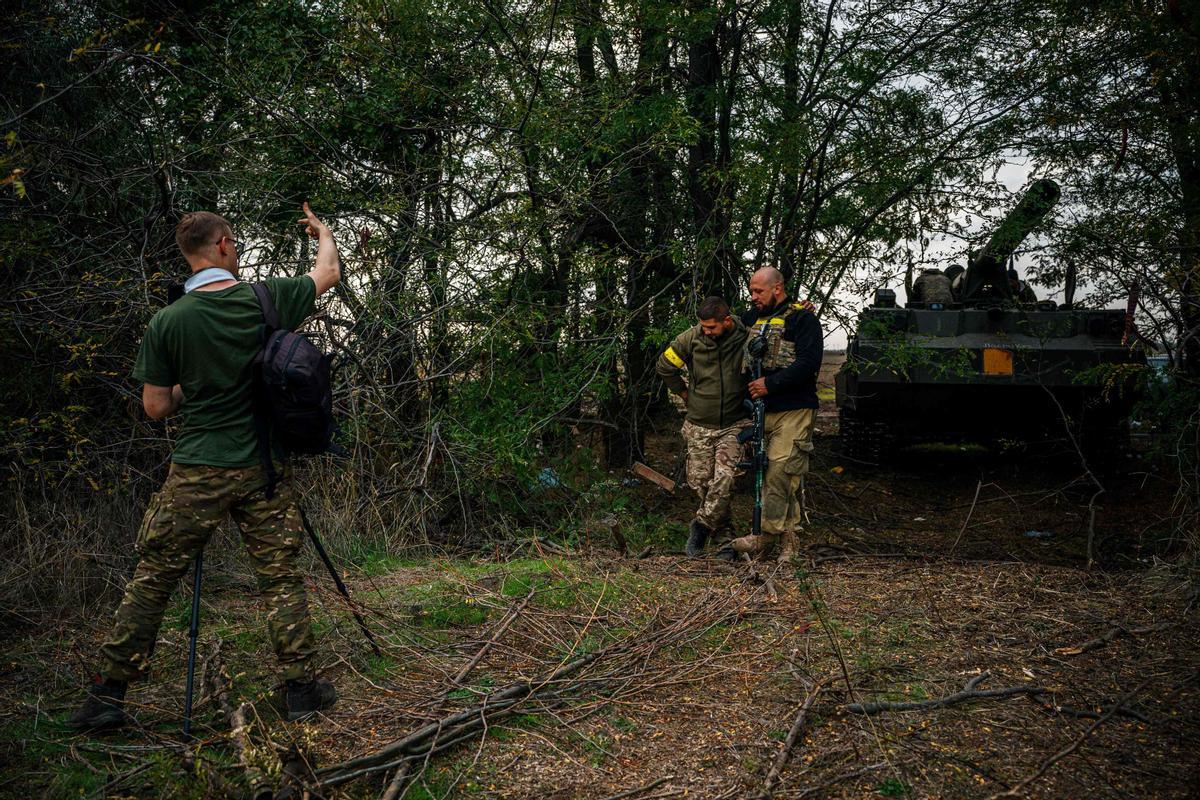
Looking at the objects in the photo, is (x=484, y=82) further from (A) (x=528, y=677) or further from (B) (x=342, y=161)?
(A) (x=528, y=677)

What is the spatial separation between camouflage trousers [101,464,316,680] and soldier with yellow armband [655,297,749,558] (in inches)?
138

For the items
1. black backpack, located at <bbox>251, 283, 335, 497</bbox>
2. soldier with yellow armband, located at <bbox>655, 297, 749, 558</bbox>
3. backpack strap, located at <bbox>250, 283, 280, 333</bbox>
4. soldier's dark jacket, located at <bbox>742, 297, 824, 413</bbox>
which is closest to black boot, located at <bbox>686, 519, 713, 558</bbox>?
soldier with yellow armband, located at <bbox>655, 297, 749, 558</bbox>

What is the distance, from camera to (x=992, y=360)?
8695mm

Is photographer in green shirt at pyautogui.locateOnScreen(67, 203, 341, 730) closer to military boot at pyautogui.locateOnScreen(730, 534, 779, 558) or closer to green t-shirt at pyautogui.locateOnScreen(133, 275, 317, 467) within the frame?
green t-shirt at pyautogui.locateOnScreen(133, 275, 317, 467)

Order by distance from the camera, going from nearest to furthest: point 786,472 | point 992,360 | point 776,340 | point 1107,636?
point 1107,636 → point 786,472 → point 776,340 → point 992,360

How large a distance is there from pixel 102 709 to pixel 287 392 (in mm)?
1377

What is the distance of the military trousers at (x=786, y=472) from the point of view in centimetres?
602

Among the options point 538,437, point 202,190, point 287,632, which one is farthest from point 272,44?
point 287,632

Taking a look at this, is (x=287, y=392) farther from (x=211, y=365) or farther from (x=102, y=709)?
(x=102, y=709)

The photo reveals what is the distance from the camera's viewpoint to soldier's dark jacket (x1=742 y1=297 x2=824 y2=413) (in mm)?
5969

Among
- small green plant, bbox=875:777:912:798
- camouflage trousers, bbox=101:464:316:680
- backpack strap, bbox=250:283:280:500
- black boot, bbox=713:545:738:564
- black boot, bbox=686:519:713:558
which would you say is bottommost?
small green plant, bbox=875:777:912:798

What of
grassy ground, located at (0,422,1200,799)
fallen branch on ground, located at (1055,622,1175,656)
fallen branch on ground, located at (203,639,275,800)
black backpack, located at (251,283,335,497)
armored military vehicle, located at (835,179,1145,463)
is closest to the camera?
fallen branch on ground, located at (203,639,275,800)

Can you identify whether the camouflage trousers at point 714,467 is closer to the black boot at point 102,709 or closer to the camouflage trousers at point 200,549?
the camouflage trousers at point 200,549

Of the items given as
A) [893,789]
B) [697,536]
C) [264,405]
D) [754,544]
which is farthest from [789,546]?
[264,405]
